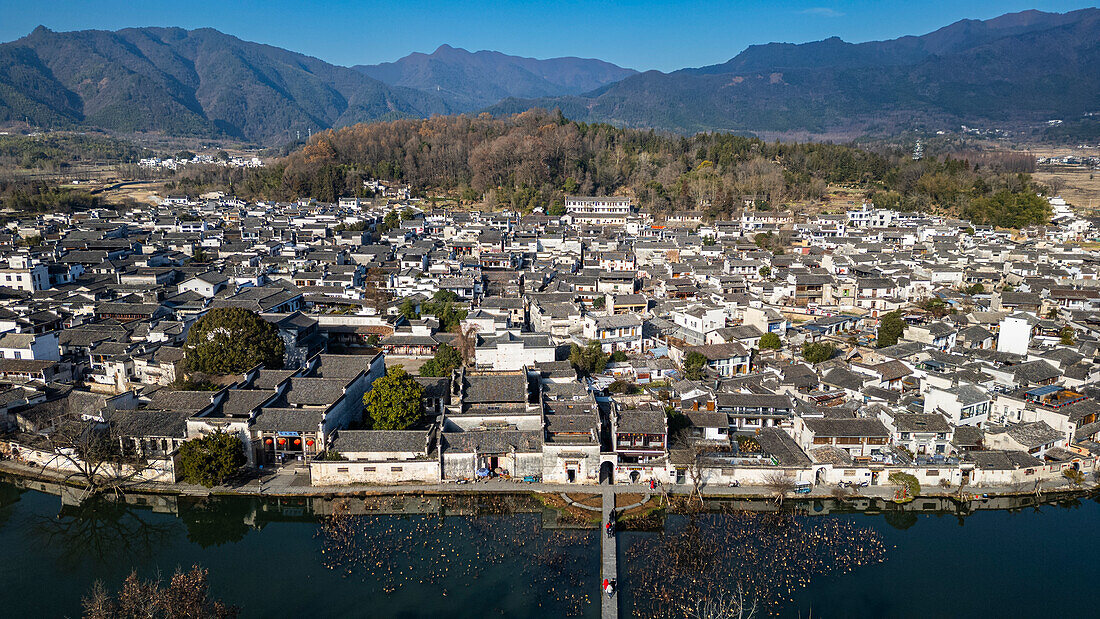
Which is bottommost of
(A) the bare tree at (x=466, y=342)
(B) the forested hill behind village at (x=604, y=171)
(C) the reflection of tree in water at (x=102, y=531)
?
(C) the reflection of tree in water at (x=102, y=531)

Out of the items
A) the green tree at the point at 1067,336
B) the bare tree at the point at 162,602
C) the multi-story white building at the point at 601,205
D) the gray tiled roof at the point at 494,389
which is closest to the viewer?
the bare tree at the point at 162,602

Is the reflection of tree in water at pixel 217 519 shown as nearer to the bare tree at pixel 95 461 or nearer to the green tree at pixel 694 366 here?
the bare tree at pixel 95 461

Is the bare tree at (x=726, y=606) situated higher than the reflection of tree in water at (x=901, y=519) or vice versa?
the bare tree at (x=726, y=606)

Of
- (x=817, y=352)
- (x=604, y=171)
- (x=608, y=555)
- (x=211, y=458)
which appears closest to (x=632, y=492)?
(x=608, y=555)

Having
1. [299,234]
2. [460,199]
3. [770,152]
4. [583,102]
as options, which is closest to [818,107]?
[583,102]

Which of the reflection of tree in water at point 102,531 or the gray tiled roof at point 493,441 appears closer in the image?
the reflection of tree in water at point 102,531

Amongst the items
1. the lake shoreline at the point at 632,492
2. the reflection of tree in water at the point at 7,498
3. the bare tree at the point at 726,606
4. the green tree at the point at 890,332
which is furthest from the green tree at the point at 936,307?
the reflection of tree in water at the point at 7,498

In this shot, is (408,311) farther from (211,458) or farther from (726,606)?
(726,606)
